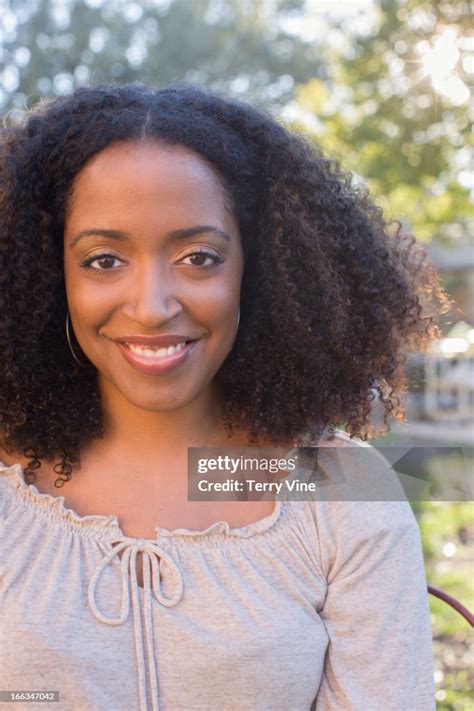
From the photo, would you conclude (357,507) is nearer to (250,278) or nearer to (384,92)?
(250,278)

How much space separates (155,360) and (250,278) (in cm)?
33

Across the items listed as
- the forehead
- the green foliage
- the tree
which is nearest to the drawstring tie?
the forehead

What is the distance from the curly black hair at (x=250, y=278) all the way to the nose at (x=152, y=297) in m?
0.23

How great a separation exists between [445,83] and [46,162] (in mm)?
6207

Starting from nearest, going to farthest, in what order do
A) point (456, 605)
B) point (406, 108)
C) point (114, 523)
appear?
1. point (114, 523)
2. point (456, 605)
3. point (406, 108)

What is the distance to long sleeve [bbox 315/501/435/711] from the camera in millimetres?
1570

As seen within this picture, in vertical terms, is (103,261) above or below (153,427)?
above

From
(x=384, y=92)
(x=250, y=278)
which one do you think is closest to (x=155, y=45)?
(x=384, y=92)

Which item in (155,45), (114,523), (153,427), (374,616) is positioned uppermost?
(155,45)

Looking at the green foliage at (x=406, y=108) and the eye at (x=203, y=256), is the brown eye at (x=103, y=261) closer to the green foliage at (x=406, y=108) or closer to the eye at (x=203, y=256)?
the eye at (x=203, y=256)

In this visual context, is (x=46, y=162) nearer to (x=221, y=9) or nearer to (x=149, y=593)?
(x=149, y=593)

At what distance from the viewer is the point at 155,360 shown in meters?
1.57

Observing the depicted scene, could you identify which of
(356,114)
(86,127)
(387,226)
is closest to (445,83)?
(356,114)

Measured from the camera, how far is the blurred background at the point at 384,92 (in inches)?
128
